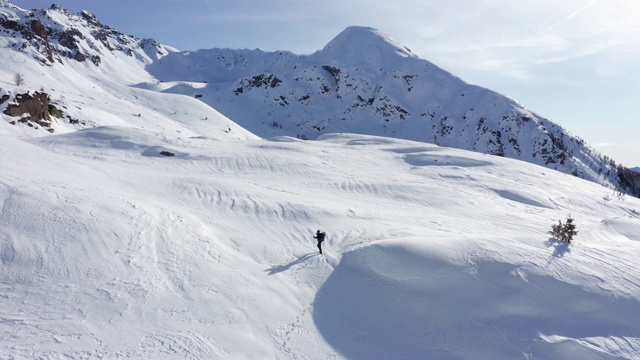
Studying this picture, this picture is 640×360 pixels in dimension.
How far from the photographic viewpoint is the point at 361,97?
309 feet

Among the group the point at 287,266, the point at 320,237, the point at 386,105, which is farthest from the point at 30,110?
the point at 386,105

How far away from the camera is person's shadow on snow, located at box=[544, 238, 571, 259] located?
35.0ft

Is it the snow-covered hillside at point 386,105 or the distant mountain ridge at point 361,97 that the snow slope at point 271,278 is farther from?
the snow-covered hillside at point 386,105

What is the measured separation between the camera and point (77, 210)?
1012 cm

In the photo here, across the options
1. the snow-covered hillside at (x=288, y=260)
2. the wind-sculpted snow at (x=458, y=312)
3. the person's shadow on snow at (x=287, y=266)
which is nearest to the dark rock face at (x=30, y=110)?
the snow-covered hillside at (x=288, y=260)

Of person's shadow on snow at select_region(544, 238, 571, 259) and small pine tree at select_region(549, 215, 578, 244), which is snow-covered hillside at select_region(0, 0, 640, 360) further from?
small pine tree at select_region(549, 215, 578, 244)

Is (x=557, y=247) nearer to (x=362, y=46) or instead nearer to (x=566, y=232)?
(x=566, y=232)

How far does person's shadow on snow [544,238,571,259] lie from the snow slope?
82mm

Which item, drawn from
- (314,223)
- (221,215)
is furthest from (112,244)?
(314,223)

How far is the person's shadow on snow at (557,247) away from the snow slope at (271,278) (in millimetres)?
82

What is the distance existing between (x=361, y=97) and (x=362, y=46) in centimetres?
2552

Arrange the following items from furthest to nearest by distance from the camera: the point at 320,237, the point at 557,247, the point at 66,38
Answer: the point at 66,38
the point at 557,247
the point at 320,237

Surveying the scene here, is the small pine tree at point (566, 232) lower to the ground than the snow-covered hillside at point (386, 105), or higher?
lower

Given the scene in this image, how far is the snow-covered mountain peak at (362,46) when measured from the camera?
107 m
